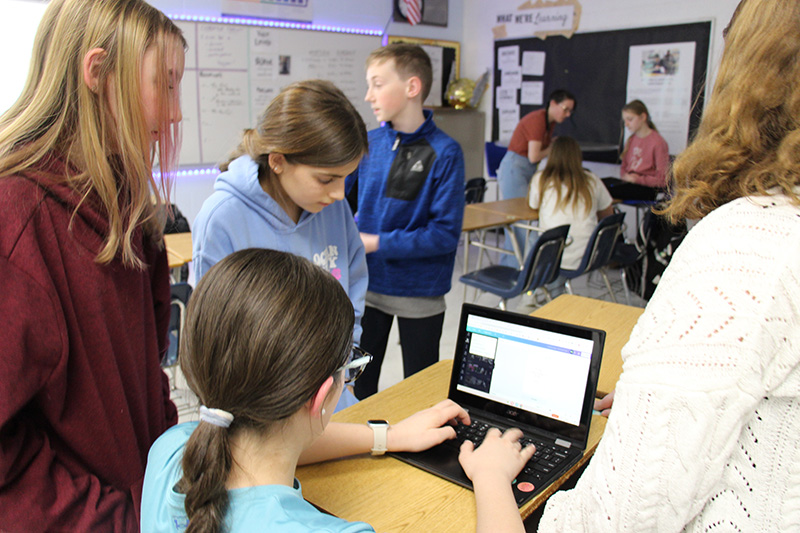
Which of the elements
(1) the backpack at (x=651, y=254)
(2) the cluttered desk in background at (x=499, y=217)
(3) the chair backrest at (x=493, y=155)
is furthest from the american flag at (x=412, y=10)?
(1) the backpack at (x=651, y=254)

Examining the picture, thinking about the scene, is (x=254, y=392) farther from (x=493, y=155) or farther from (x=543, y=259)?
(x=493, y=155)

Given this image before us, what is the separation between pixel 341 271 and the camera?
5.24 ft

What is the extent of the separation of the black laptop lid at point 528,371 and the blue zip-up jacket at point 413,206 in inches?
31.6

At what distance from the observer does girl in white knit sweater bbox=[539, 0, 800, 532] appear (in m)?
0.59

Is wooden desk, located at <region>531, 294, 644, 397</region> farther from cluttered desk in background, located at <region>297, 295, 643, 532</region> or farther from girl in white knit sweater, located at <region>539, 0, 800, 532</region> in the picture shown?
girl in white knit sweater, located at <region>539, 0, 800, 532</region>

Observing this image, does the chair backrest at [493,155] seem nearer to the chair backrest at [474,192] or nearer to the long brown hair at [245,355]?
the chair backrest at [474,192]

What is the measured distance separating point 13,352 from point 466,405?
0.81 metres

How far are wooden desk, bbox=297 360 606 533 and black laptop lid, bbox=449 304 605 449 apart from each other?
10cm

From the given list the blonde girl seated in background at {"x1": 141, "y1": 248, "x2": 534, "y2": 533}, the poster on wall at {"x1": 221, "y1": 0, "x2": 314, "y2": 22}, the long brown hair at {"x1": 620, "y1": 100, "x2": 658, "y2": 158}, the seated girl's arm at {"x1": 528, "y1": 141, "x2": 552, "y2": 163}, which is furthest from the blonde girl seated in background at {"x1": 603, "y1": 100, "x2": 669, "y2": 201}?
the blonde girl seated in background at {"x1": 141, "y1": 248, "x2": 534, "y2": 533}

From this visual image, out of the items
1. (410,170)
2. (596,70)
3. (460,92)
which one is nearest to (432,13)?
(460,92)

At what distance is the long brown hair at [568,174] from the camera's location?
3824 millimetres

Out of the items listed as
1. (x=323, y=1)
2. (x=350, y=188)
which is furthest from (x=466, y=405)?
(x=323, y=1)

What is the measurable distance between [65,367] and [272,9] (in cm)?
491

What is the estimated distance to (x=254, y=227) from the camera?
4.65ft
